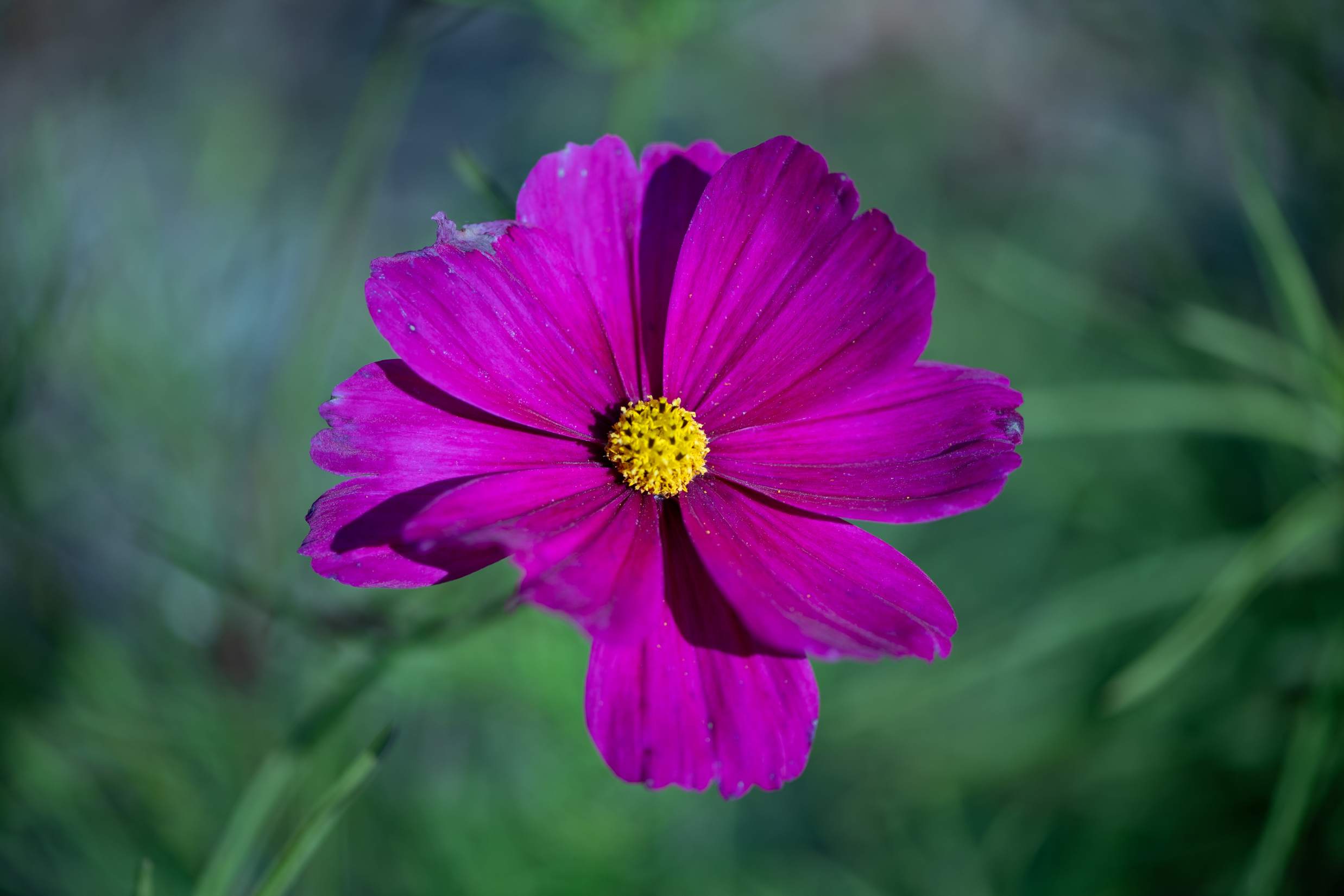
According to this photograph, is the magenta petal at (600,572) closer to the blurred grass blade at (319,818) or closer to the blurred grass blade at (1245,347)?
the blurred grass blade at (319,818)

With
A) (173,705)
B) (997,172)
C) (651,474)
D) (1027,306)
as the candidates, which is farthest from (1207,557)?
(173,705)

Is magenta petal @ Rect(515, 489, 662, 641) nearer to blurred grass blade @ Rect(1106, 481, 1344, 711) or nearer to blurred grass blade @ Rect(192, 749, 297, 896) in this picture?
blurred grass blade @ Rect(192, 749, 297, 896)

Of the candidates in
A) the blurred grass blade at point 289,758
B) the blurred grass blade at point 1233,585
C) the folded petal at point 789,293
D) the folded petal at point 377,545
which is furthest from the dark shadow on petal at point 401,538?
the blurred grass blade at point 1233,585

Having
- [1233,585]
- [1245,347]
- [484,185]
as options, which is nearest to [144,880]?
[484,185]

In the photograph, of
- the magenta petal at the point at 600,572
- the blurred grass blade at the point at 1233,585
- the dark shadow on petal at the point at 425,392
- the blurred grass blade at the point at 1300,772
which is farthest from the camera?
the blurred grass blade at the point at 1300,772

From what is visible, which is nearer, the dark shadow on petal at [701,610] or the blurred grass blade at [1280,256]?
the dark shadow on petal at [701,610]

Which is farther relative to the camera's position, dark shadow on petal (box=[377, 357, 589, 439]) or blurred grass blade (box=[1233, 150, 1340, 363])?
blurred grass blade (box=[1233, 150, 1340, 363])

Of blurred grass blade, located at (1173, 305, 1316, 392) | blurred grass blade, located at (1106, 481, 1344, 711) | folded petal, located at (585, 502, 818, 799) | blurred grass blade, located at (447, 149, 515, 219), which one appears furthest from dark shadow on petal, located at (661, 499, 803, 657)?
blurred grass blade, located at (1173, 305, 1316, 392)

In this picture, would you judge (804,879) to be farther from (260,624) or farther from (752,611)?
(752,611)
